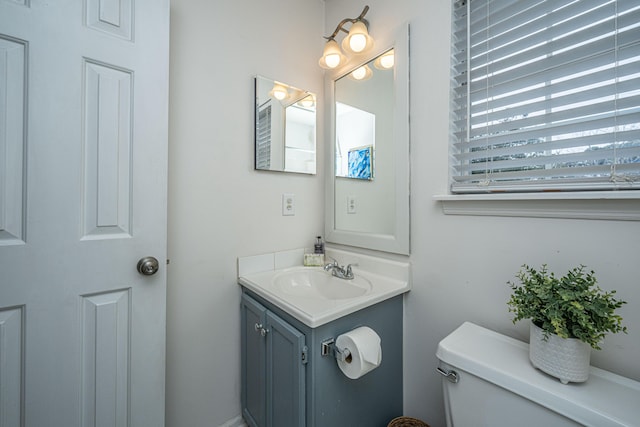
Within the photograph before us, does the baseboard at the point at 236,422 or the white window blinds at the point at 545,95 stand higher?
the white window blinds at the point at 545,95

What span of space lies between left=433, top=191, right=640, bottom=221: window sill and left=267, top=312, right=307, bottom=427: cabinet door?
78 centimetres

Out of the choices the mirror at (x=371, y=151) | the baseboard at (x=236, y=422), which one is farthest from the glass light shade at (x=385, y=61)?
the baseboard at (x=236, y=422)

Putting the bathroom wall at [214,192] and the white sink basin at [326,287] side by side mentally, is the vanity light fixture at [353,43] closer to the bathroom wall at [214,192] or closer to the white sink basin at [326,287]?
the bathroom wall at [214,192]

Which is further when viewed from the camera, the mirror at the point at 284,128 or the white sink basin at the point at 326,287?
the mirror at the point at 284,128

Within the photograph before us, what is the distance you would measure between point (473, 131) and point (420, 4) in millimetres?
642

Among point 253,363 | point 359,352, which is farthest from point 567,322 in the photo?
point 253,363

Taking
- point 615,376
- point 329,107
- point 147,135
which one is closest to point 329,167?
point 329,107

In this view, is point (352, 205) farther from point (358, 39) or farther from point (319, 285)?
point (358, 39)

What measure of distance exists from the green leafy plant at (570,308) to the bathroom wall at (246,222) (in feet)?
0.60

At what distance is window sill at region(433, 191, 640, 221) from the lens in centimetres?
69

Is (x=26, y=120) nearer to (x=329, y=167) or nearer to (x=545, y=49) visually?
(x=329, y=167)

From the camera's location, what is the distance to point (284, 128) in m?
1.42

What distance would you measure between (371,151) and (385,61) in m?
0.44

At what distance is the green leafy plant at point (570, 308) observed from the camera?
604 mm
